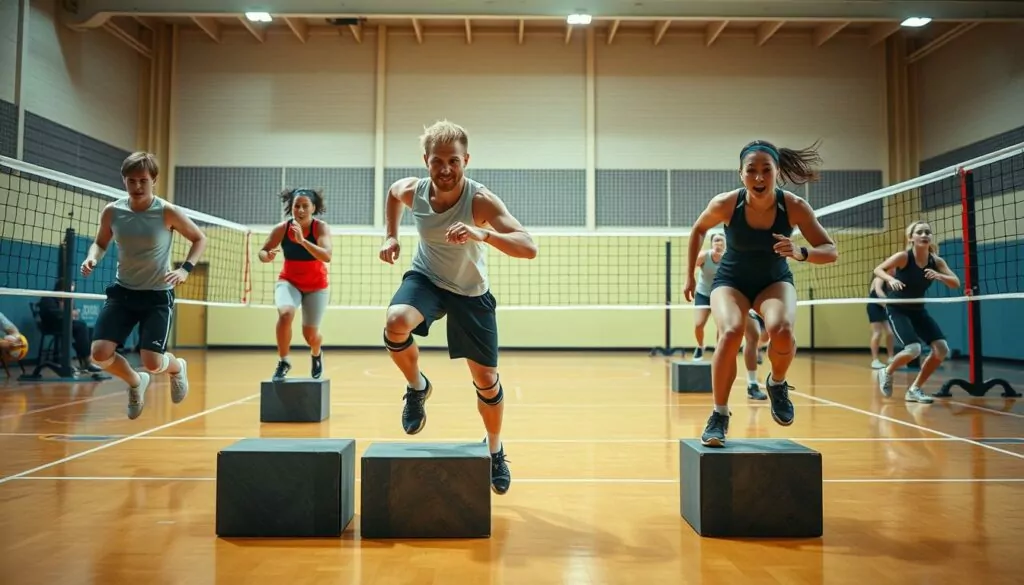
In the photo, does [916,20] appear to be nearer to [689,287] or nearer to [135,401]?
[689,287]

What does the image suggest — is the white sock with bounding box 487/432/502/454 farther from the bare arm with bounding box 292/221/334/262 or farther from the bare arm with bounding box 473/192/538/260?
the bare arm with bounding box 292/221/334/262

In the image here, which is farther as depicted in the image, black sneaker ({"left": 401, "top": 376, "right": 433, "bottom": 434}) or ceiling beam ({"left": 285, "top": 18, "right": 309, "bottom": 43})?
ceiling beam ({"left": 285, "top": 18, "right": 309, "bottom": 43})

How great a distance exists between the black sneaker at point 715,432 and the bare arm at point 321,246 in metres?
4.00

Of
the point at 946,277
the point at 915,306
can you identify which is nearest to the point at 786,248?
the point at 946,277

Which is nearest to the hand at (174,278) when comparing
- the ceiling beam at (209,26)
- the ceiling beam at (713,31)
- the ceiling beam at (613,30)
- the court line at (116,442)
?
the court line at (116,442)

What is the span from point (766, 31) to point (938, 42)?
12.6ft

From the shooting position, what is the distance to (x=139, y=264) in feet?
16.4

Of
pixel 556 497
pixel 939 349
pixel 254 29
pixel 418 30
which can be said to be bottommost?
pixel 556 497

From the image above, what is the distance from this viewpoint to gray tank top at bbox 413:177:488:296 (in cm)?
361

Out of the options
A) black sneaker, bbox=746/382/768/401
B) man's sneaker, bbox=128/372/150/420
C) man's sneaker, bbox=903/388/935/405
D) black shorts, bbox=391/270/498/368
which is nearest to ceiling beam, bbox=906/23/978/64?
man's sneaker, bbox=903/388/935/405

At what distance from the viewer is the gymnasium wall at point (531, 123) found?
55.9 ft

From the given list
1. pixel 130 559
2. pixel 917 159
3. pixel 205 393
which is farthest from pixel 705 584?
pixel 917 159

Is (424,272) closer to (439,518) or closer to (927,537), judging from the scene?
(439,518)

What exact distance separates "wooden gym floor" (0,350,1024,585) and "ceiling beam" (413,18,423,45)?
1059 cm
